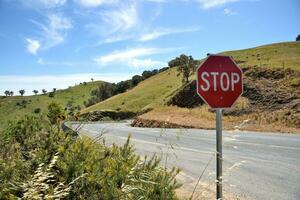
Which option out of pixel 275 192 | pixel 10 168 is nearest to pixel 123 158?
pixel 10 168

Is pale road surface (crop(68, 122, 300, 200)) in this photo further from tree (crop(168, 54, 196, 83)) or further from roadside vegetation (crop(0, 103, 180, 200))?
tree (crop(168, 54, 196, 83))

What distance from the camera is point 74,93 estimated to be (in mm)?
197000

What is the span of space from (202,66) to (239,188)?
493 centimetres

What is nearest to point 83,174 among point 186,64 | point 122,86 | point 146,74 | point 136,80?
point 186,64

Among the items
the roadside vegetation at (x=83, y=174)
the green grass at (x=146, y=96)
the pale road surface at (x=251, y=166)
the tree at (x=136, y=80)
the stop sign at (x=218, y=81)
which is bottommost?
the pale road surface at (x=251, y=166)

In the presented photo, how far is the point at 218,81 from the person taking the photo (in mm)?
4922

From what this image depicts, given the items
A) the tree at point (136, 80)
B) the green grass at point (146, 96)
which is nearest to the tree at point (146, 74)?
the tree at point (136, 80)

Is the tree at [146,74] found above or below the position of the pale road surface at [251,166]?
above

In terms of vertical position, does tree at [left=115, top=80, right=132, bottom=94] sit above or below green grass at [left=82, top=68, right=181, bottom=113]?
above

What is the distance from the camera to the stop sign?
487 cm

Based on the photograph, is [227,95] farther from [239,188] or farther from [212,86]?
[239,188]

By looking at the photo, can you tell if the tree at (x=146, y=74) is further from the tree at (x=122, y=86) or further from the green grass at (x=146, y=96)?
the green grass at (x=146, y=96)

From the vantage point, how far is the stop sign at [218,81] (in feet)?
16.0

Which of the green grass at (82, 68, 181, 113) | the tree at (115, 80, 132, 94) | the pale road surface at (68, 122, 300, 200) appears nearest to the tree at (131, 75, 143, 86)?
the tree at (115, 80, 132, 94)
